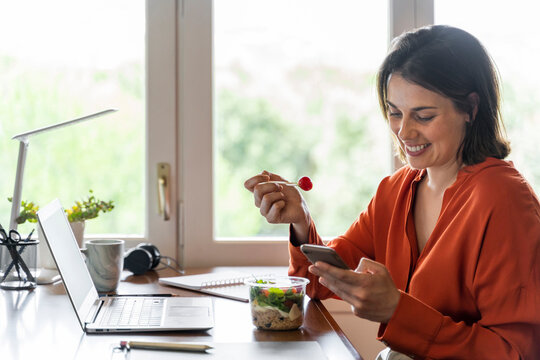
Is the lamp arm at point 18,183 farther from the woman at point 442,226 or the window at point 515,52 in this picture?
the window at point 515,52

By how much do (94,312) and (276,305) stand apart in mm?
381

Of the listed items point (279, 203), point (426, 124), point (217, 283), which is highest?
point (426, 124)

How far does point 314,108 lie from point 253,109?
205mm

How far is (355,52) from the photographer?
2160mm

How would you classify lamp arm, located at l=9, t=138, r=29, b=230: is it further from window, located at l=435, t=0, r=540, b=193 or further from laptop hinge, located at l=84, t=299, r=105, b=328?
window, located at l=435, t=0, r=540, b=193

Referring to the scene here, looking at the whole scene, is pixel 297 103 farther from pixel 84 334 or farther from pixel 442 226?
pixel 84 334

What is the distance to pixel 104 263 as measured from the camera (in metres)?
1.53

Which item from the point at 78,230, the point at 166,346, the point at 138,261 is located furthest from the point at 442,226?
the point at 78,230

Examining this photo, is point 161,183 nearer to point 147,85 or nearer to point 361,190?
point 147,85

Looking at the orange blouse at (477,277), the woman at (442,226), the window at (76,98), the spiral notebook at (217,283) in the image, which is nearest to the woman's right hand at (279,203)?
the woman at (442,226)

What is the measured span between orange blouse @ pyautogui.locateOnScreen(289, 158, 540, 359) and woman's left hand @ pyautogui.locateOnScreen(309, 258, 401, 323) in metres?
0.03

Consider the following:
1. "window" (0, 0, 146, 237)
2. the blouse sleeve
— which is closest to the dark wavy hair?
the blouse sleeve

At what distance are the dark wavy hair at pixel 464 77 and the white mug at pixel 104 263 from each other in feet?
→ 2.58

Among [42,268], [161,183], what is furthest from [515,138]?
[42,268]
